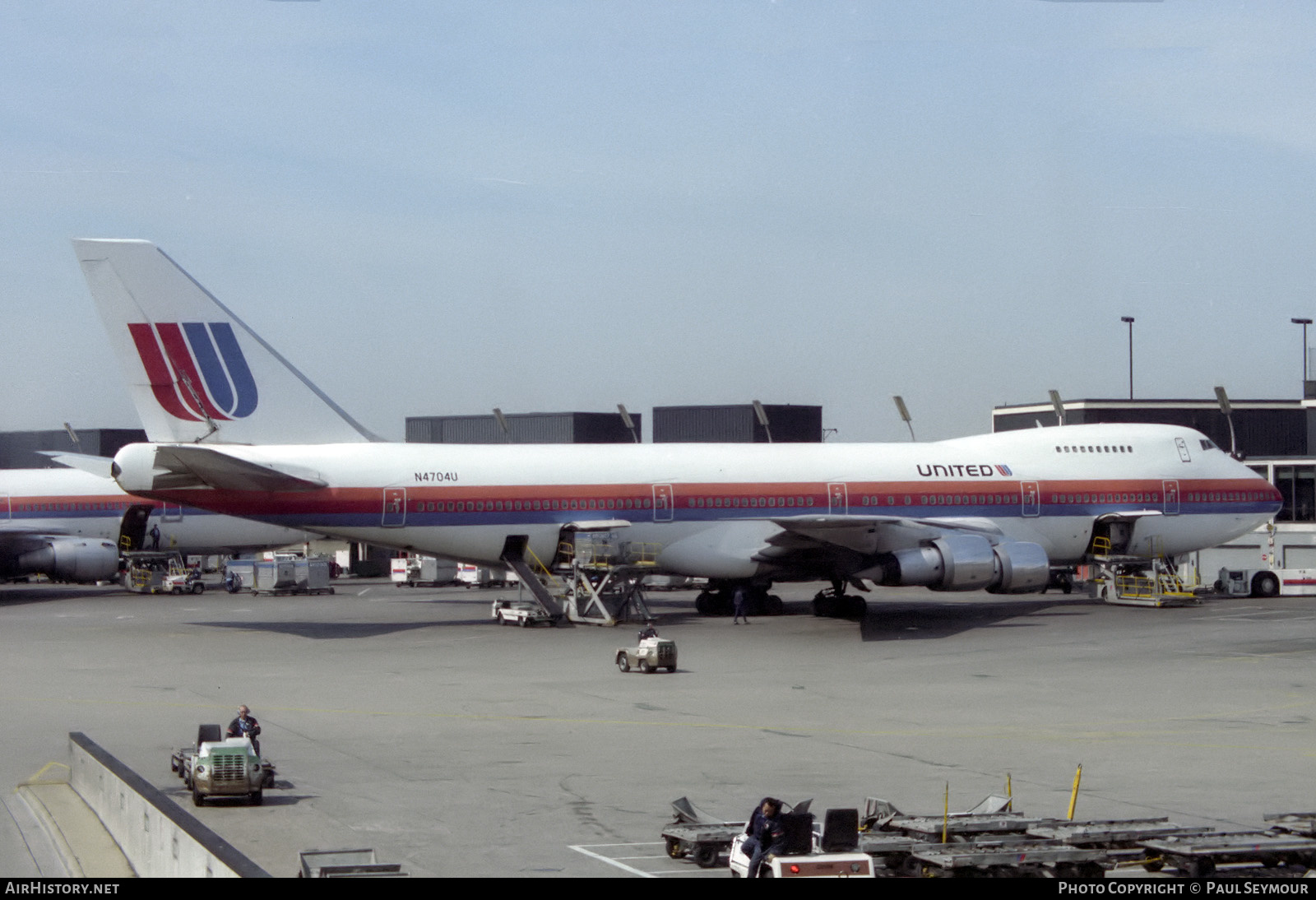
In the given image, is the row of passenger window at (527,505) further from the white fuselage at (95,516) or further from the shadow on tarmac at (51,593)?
the shadow on tarmac at (51,593)

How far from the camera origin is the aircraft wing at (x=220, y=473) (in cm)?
3859

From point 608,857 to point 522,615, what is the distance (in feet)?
99.1

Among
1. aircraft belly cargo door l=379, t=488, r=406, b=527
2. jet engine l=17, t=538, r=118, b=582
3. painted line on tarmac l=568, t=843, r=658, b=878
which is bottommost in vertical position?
painted line on tarmac l=568, t=843, r=658, b=878

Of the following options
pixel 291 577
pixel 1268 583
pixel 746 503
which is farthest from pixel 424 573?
pixel 1268 583

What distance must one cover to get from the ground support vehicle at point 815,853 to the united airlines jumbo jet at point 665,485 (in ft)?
89.0

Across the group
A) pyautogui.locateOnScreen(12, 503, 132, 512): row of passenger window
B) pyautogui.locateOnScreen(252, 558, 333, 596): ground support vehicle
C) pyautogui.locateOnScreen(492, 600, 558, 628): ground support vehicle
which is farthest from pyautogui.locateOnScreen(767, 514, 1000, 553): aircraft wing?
pyautogui.locateOnScreen(12, 503, 132, 512): row of passenger window

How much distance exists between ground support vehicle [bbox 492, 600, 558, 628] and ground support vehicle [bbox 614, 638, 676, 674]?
11.6m

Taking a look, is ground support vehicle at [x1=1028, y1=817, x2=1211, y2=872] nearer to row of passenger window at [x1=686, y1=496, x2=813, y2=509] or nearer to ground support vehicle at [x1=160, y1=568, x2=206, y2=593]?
row of passenger window at [x1=686, y1=496, x2=813, y2=509]

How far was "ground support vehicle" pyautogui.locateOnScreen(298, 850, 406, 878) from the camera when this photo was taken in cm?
1215

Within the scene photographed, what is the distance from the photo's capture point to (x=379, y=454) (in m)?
43.6

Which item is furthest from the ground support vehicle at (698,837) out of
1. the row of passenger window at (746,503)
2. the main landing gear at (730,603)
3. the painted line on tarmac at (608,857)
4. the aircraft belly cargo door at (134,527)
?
the aircraft belly cargo door at (134,527)

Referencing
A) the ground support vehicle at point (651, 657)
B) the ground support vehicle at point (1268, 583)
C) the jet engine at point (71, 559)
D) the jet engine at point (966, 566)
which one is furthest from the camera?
the jet engine at point (71, 559)

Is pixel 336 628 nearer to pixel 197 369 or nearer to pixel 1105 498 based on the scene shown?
pixel 197 369

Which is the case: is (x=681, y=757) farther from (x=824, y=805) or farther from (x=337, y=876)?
(x=337, y=876)
